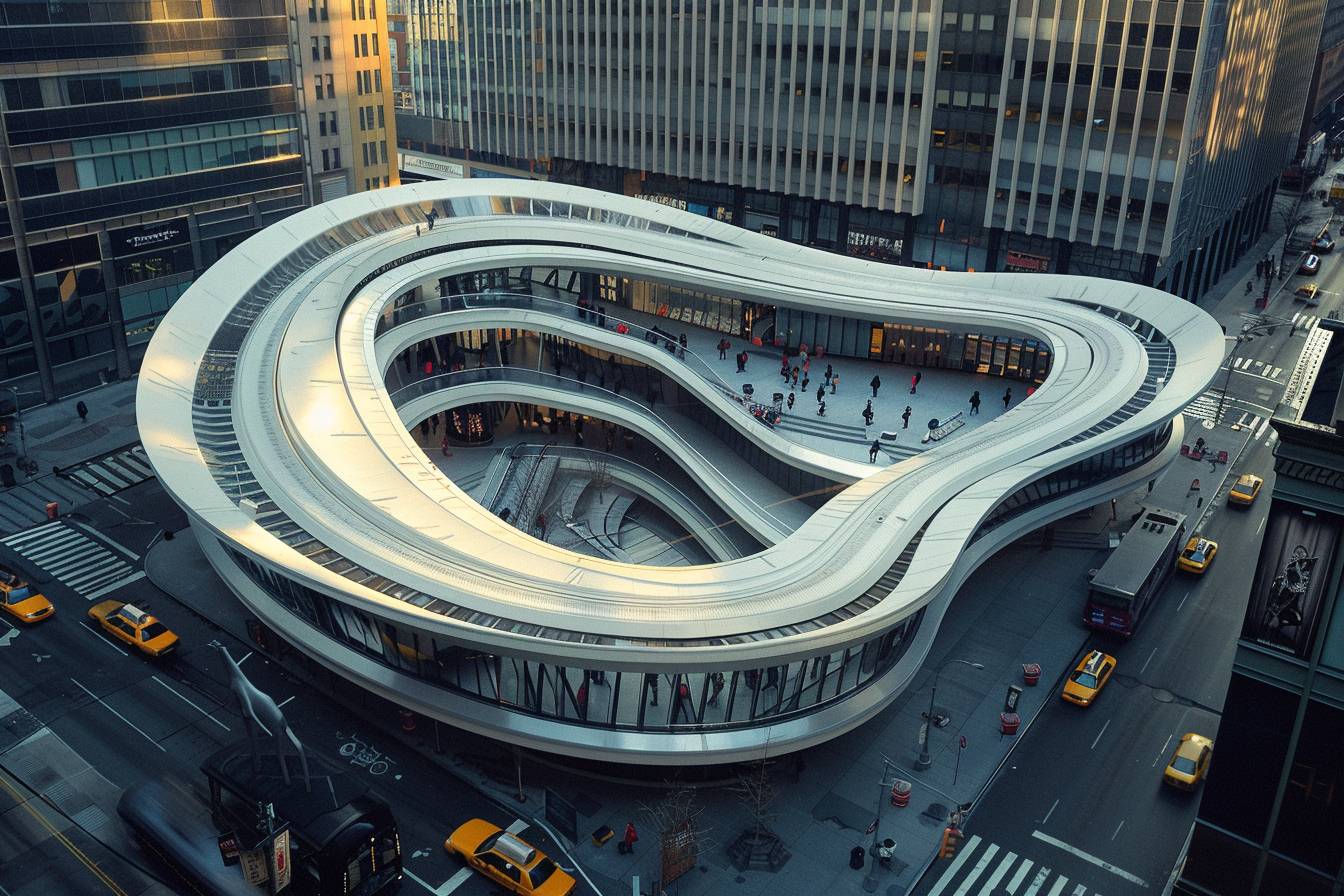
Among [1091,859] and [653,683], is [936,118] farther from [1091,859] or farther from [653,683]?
[1091,859]

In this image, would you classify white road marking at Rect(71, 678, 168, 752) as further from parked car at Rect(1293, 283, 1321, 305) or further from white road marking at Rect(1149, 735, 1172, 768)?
parked car at Rect(1293, 283, 1321, 305)

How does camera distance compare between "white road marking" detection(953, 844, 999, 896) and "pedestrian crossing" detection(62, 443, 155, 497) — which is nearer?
"white road marking" detection(953, 844, 999, 896)

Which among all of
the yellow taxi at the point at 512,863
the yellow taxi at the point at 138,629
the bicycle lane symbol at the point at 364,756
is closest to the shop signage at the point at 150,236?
the yellow taxi at the point at 138,629

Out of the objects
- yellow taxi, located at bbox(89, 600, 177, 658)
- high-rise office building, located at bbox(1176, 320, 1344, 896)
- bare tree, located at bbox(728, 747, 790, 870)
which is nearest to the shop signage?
yellow taxi, located at bbox(89, 600, 177, 658)

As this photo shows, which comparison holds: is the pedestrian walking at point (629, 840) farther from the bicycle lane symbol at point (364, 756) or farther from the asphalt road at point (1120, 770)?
the asphalt road at point (1120, 770)

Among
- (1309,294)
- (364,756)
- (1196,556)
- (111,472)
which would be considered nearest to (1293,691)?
(364,756)

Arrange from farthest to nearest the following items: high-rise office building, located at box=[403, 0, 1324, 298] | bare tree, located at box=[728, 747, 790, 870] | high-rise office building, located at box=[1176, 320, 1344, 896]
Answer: high-rise office building, located at box=[403, 0, 1324, 298], bare tree, located at box=[728, 747, 790, 870], high-rise office building, located at box=[1176, 320, 1344, 896]
